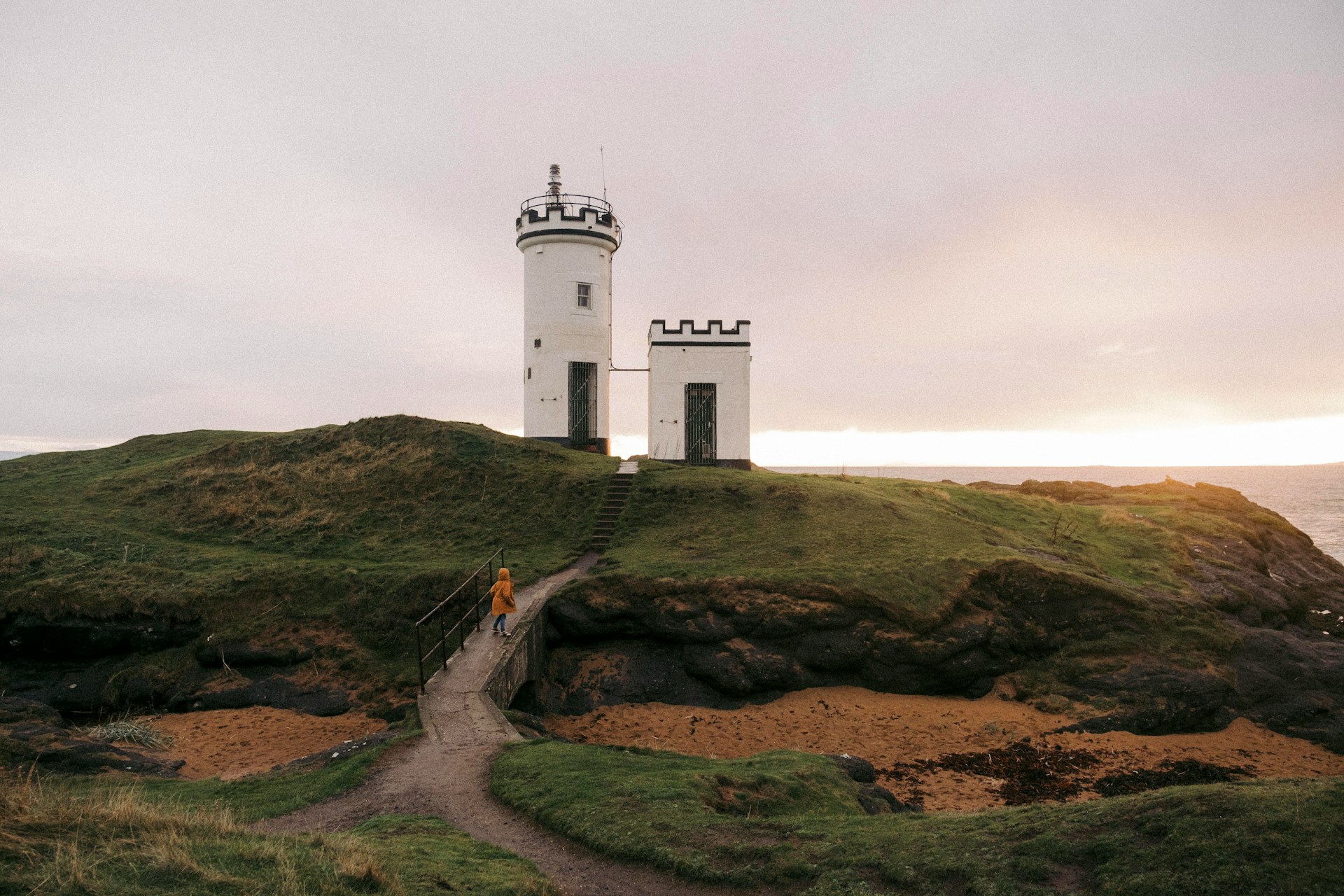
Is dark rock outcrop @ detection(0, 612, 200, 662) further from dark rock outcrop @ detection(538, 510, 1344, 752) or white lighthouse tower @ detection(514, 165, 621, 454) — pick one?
white lighthouse tower @ detection(514, 165, 621, 454)

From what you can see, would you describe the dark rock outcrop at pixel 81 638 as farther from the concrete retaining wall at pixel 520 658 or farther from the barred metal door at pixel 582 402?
the barred metal door at pixel 582 402

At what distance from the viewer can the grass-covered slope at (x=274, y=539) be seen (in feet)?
59.7

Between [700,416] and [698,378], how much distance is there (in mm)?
1638

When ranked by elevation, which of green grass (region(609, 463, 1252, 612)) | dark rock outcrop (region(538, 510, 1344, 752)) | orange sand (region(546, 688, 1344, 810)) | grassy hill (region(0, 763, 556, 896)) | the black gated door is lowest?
orange sand (region(546, 688, 1344, 810))

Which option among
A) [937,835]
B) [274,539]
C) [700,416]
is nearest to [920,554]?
[937,835]

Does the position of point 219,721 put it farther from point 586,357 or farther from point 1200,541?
point 1200,541

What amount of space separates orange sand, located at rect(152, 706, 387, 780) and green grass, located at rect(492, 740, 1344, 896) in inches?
257

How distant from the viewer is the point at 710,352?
108ft

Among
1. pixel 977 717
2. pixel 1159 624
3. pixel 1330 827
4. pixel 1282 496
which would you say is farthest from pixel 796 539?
pixel 1282 496

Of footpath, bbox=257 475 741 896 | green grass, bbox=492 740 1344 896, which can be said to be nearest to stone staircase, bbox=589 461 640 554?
footpath, bbox=257 475 741 896

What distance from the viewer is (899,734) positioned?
51.8 feet

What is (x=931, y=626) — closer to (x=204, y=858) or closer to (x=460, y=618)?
(x=460, y=618)

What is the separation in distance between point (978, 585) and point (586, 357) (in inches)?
768

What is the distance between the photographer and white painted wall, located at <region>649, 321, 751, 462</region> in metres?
32.8
